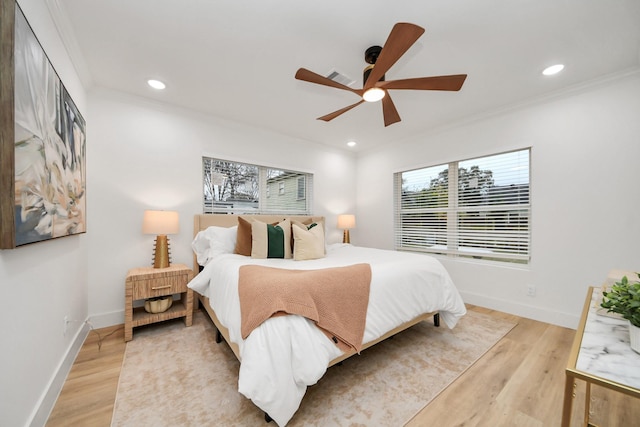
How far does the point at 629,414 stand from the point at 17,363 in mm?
3227

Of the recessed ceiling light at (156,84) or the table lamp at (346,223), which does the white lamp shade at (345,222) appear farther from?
the recessed ceiling light at (156,84)

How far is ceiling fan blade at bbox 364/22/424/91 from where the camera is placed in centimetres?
131

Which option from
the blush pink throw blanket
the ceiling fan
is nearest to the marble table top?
the blush pink throw blanket

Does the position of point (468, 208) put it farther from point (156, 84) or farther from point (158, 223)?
point (156, 84)

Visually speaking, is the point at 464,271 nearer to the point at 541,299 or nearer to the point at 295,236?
the point at 541,299

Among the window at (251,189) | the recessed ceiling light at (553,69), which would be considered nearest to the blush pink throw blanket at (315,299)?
the window at (251,189)

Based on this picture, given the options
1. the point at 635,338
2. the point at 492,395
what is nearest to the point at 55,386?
the point at 492,395

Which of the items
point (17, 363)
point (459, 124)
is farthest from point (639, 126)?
point (17, 363)

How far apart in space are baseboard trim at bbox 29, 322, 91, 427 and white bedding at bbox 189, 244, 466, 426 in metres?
0.90

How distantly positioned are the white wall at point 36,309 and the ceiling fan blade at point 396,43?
1.90 meters

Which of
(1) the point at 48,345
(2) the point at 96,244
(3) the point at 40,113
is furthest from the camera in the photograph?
(2) the point at 96,244

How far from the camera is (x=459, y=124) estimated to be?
3426 millimetres

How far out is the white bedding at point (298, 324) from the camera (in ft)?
4.02

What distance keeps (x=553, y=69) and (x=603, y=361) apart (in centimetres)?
254
